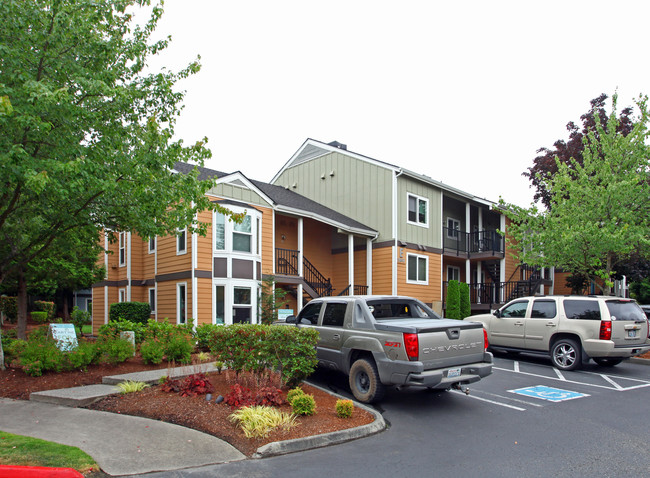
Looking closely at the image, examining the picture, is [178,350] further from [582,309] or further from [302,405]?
[582,309]

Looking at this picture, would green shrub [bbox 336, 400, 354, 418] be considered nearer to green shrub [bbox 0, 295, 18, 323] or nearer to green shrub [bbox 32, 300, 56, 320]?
green shrub [bbox 32, 300, 56, 320]

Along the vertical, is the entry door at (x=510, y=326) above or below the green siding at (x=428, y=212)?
below

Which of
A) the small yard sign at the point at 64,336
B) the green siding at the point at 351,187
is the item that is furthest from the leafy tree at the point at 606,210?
the small yard sign at the point at 64,336

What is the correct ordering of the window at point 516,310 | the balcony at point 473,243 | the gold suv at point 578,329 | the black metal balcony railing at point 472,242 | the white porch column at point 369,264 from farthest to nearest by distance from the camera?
the black metal balcony railing at point 472,242 → the balcony at point 473,243 → the white porch column at point 369,264 → the window at point 516,310 → the gold suv at point 578,329

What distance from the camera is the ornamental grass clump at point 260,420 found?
599cm

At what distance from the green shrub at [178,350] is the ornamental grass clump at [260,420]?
4.76m

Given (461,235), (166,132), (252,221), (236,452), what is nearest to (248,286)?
(252,221)

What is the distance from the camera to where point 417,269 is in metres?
23.0

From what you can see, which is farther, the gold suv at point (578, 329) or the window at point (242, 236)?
the window at point (242, 236)

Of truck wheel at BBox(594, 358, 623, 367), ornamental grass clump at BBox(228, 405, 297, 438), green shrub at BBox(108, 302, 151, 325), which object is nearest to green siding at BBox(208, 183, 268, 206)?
green shrub at BBox(108, 302, 151, 325)

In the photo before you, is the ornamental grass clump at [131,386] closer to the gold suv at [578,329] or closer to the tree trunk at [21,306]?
the gold suv at [578,329]

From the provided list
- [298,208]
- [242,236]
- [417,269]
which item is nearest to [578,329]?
[242,236]

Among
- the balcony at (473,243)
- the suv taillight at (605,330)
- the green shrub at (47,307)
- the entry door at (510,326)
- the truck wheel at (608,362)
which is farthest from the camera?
the green shrub at (47,307)

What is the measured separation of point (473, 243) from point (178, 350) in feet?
63.8
